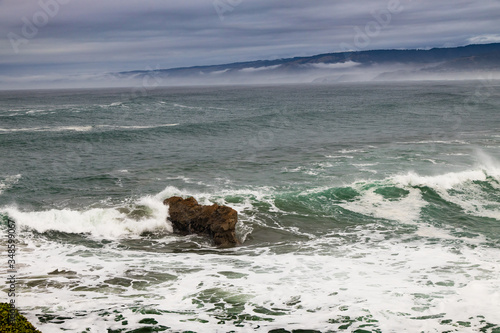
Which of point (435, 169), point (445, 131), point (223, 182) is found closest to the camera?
point (223, 182)

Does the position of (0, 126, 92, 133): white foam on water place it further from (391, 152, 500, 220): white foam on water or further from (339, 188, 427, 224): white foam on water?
(391, 152, 500, 220): white foam on water

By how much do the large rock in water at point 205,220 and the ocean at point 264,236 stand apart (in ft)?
1.57

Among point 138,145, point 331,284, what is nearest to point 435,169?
point 331,284

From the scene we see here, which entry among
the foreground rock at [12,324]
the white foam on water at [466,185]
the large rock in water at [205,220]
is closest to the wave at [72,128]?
the large rock in water at [205,220]

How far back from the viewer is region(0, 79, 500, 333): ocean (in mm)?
13242

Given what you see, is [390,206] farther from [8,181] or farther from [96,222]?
[8,181]

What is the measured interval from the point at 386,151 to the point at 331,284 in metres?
25.2

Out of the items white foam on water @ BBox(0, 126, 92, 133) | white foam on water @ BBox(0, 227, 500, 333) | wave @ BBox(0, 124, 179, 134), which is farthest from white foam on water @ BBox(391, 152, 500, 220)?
white foam on water @ BBox(0, 126, 92, 133)

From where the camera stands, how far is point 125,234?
2111 cm

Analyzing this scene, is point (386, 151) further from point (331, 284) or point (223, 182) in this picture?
point (331, 284)

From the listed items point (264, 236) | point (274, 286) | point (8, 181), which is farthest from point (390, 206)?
point (8, 181)

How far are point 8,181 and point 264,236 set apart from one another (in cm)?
1830

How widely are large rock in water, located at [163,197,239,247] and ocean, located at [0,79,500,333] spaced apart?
0.48 m

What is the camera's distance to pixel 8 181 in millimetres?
29891
